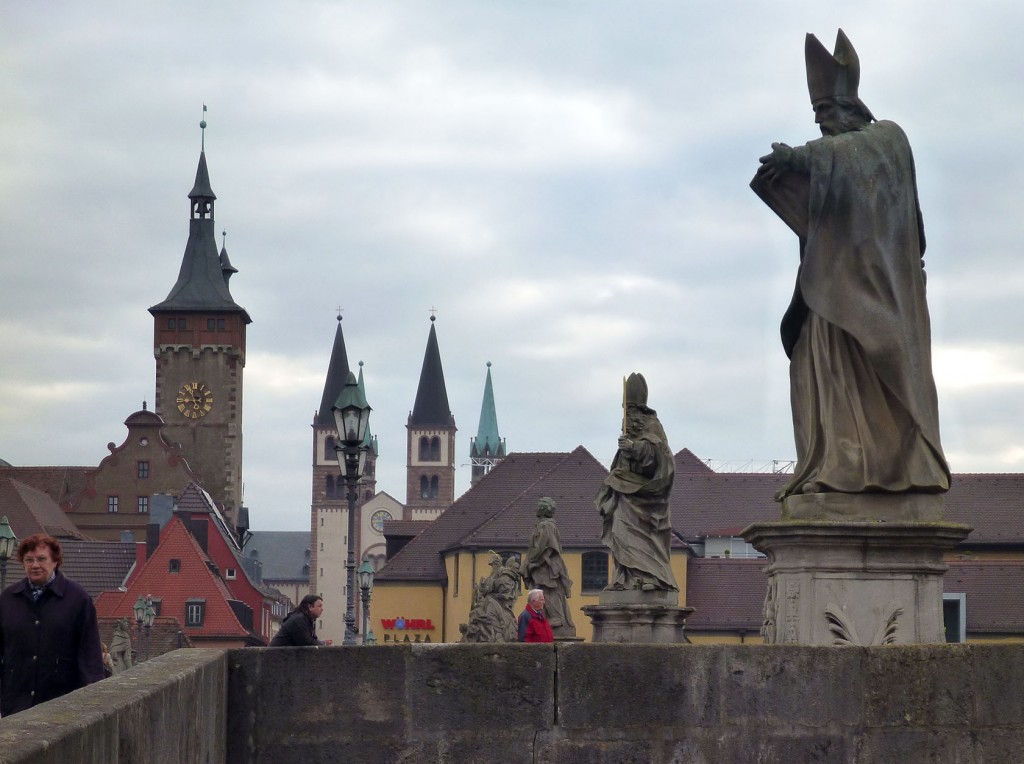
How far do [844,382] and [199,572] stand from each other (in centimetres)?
8527

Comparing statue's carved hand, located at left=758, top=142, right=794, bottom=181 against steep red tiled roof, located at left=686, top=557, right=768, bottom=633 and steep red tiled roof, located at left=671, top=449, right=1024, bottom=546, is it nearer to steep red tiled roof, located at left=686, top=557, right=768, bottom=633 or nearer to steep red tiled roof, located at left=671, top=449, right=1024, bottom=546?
steep red tiled roof, located at left=686, top=557, right=768, bottom=633

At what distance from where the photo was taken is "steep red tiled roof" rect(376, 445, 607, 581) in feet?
246

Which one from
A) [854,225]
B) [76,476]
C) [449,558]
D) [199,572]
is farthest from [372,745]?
[76,476]

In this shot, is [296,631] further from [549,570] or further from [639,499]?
[549,570]

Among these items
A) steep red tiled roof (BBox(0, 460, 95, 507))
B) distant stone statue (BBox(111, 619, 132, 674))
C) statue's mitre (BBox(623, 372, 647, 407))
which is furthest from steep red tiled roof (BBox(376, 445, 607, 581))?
statue's mitre (BBox(623, 372, 647, 407))

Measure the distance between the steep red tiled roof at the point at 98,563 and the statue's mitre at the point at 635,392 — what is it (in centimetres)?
7984

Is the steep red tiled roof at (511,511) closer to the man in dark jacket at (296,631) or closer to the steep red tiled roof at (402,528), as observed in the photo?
the steep red tiled roof at (402,528)

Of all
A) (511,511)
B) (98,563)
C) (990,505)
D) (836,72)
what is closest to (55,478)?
(98,563)

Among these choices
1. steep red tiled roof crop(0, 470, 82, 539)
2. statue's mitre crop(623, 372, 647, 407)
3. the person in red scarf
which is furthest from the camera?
steep red tiled roof crop(0, 470, 82, 539)

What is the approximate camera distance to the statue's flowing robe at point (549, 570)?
63.3 ft

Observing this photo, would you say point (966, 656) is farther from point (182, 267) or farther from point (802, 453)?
point (182, 267)

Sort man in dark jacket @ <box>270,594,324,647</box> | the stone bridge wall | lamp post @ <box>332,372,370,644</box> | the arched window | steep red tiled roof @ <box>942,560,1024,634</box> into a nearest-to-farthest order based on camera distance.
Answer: the stone bridge wall < man in dark jacket @ <box>270,594,324,647</box> < lamp post @ <box>332,372,370,644</box> < steep red tiled roof @ <box>942,560,1024,634</box> < the arched window

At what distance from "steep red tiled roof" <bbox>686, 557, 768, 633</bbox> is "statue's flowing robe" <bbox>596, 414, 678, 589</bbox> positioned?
51.8m

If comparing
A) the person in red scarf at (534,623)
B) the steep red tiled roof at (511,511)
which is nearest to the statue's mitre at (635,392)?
the person in red scarf at (534,623)
